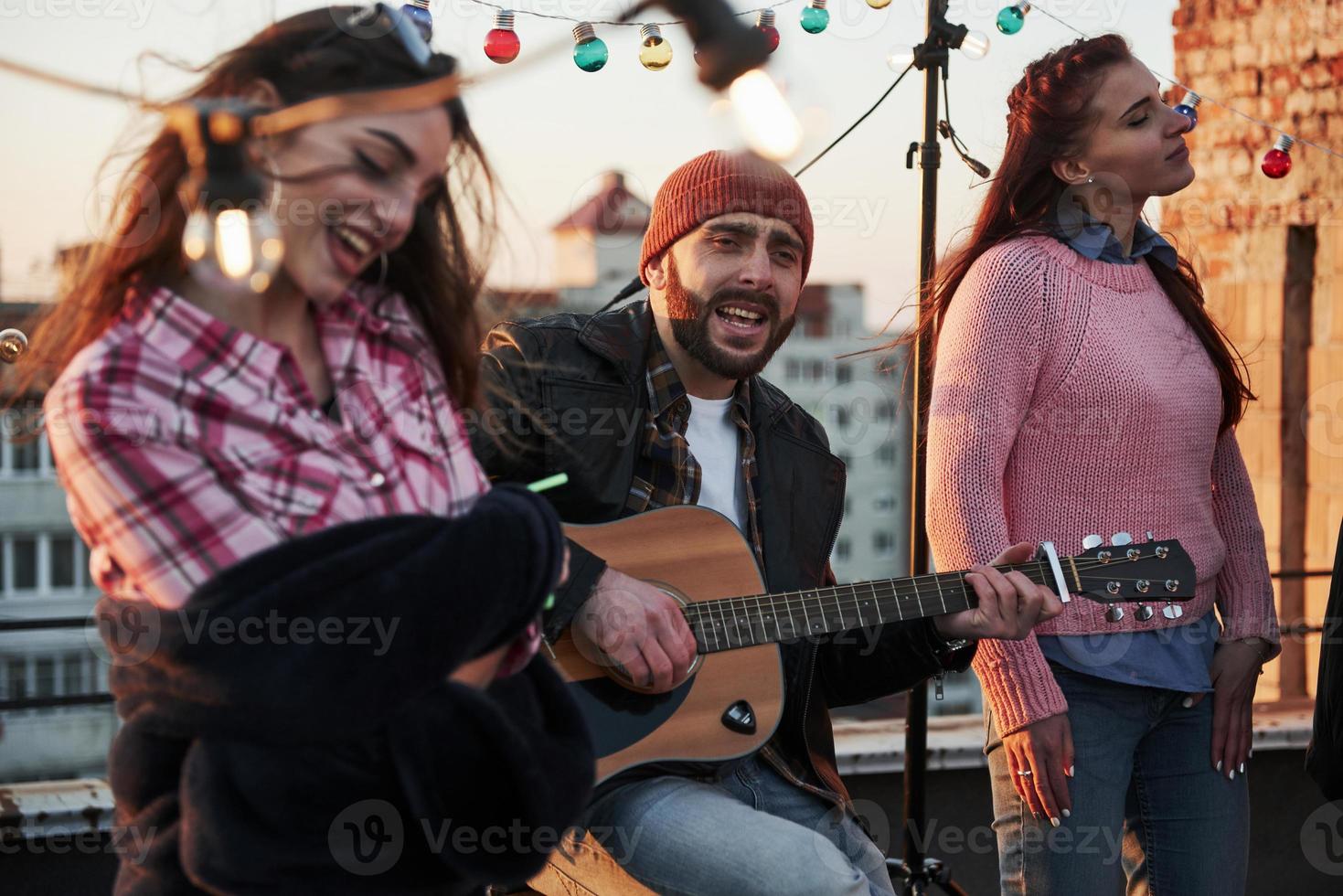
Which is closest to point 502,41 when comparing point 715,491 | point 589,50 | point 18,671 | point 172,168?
point 589,50

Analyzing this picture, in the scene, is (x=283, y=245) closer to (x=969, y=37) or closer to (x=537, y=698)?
(x=537, y=698)

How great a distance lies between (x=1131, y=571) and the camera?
2.36 metres

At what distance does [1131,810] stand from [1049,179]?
1191mm

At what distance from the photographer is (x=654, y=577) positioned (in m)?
2.48

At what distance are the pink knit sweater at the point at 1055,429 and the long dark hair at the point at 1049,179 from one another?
0.30 ft

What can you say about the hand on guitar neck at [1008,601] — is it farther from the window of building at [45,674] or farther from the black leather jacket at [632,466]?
the window of building at [45,674]

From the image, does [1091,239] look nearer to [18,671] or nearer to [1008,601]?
[1008,601]

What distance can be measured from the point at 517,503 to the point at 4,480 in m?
71.4

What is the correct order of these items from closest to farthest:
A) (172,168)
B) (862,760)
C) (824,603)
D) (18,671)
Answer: (172,168) < (824,603) < (862,760) < (18,671)

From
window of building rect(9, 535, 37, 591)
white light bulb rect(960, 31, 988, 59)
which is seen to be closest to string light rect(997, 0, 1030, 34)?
white light bulb rect(960, 31, 988, 59)

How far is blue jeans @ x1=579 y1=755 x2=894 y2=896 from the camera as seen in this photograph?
6.93 feet

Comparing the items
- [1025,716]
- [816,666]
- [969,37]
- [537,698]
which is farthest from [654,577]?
[969,37]

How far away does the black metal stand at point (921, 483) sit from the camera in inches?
128

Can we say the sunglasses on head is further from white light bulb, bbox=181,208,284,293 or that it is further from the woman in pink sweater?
the woman in pink sweater
